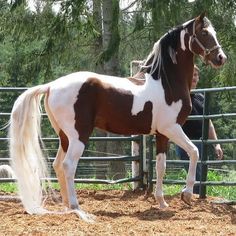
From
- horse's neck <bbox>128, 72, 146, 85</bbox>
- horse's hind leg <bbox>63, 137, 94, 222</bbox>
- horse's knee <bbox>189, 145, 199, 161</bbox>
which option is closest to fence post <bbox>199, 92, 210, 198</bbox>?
horse's knee <bbox>189, 145, 199, 161</bbox>

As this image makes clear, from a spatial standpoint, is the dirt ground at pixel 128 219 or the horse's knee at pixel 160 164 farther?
the horse's knee at pixel 160 164

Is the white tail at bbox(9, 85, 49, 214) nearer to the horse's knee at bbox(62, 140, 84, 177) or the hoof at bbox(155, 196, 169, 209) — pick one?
the horse's knee at bbox(62, 140, 84, 177)

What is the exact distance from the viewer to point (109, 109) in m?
5.25

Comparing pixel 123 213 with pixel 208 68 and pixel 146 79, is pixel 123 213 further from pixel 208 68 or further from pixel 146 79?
pixel 208 68

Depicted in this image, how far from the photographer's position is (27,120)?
5086mm

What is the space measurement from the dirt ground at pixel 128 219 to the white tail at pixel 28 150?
7.8 inches

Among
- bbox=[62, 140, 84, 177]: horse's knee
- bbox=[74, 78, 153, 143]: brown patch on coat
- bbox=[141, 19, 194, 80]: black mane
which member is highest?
bbox=[141, 19, 194, 80]: black mane

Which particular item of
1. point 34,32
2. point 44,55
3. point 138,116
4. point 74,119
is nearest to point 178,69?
point 138,116

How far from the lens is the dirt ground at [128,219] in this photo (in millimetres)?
4176

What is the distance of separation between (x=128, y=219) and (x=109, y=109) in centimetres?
111

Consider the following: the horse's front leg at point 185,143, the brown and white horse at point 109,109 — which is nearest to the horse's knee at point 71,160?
the brown and white horse at point 109,109

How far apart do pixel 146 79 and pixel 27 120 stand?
4.27ft

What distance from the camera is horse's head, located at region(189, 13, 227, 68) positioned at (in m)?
5.42

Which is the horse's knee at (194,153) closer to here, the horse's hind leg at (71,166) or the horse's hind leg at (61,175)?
the horse's hind leg at (71,166)
